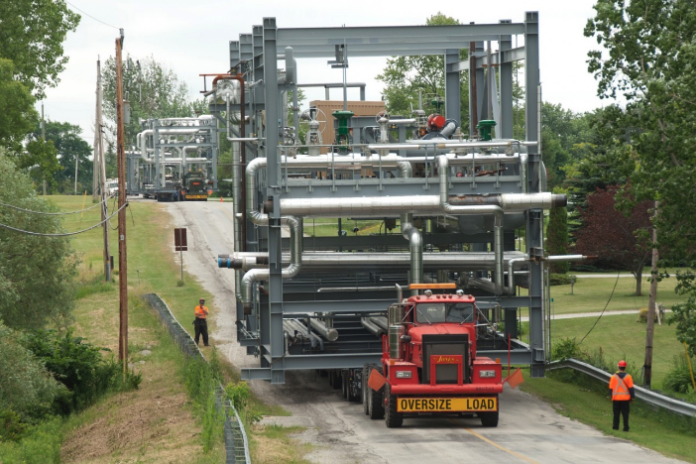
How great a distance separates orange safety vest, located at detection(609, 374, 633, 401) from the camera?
71.6 ft

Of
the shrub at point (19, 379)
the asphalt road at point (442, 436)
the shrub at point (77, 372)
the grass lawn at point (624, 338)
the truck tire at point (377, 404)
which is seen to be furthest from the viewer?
the grass lawn at point (624, 338)

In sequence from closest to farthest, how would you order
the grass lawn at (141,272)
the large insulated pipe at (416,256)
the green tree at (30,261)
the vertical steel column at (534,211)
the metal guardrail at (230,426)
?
the metal guardrail at (230,426) < the large insulated pipe at (416,256) < the vertical steel column at (534,211) < the green tree at (30,261) < the grass lawn at (141,272)

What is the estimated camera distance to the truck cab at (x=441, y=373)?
70.0ft

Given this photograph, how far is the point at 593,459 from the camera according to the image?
18266 mm

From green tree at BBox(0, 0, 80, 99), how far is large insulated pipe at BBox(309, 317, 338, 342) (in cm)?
3521

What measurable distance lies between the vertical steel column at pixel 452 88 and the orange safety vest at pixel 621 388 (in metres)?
13.3

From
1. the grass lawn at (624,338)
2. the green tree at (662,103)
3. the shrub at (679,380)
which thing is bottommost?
the grass lawn at (624,338)

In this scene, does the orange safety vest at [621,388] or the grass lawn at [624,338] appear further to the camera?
the grass lawn at [624,338]

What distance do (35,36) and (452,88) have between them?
34.6 meters

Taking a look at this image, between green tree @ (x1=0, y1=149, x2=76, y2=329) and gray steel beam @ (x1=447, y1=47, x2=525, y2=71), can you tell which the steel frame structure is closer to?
gray steel beam @ (x1=447, y1=47, x2=525, y2=71)

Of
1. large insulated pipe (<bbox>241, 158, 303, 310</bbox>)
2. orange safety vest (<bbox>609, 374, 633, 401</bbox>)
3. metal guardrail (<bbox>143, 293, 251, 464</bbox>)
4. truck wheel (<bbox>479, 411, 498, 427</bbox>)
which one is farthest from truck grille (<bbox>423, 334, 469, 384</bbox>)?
large insulated pipe (<bbox>241, 158, 303, 310</bbox>)

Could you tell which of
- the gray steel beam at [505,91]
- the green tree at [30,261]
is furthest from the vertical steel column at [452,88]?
the green tree at [30,261]

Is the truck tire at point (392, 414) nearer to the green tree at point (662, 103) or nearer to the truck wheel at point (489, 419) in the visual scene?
the truck wheel at point (489, 419)

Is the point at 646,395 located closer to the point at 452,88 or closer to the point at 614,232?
the point at 452,88
